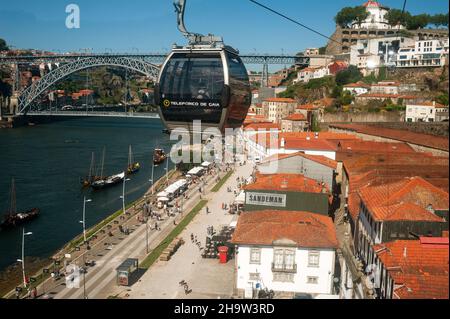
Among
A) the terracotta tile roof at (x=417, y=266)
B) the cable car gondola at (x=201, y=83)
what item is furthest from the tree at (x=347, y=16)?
the cable car gondola at (x=201, y=83)

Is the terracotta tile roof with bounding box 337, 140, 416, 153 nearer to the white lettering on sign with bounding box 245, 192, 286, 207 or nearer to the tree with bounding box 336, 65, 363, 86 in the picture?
the white lettering on sign with bounding box 245, 192, 286, 207

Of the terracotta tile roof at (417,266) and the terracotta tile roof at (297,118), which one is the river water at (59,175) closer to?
the terracotta tile roof at (297,118)

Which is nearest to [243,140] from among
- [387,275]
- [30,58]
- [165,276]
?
[165,276]

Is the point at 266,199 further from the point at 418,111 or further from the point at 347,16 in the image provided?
the point at 347,16

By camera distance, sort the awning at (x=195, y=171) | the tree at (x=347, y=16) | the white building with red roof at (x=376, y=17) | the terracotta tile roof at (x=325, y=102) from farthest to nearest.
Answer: the tree at (x=347, y=16)
the terracotta tile roof at (x=325, y=102)
the white building with red roof at (x=376, y=17)
the awning at (x=195, y=171)

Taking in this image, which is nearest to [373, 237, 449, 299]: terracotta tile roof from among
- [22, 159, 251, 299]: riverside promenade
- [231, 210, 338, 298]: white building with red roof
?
[231, 210, 338, 298]: white building with red roof
